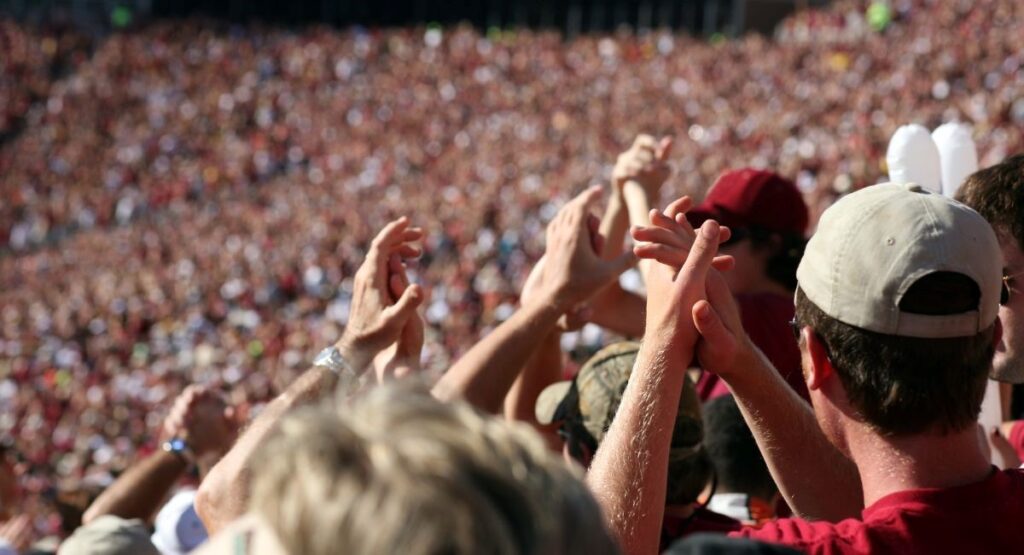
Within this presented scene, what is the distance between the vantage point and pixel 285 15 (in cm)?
3347

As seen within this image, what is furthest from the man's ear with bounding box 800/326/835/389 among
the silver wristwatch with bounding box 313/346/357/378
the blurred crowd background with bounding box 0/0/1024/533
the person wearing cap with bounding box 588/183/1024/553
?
the blurred crowd background with bounding box 0/0/1024/533

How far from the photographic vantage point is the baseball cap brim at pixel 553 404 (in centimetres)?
248

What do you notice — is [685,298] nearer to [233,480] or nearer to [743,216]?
[233,480]

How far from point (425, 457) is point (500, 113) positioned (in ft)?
76.6

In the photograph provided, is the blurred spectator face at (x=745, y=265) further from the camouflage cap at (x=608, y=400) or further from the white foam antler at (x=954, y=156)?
the camouflage cap at (x=608, y=400)

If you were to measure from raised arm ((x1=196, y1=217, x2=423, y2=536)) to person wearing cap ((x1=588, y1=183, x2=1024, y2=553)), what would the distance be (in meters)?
0.57

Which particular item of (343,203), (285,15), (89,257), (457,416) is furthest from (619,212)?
(285,15)

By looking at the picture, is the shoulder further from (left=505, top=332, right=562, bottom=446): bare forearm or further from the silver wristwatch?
Answer: (left=505, top=332, right=562, bottom=446): bare forearm

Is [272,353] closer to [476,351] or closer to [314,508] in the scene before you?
[476,351]

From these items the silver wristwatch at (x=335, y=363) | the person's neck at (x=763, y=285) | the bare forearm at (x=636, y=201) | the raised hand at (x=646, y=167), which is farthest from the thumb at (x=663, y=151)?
the silver wristwatch at (x=335, y=363)

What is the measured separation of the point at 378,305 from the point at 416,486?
1.45 meters

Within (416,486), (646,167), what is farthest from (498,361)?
(416,486)

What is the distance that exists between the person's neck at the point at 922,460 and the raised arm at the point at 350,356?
0.83 meters

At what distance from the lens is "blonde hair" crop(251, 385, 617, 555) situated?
3.03 ft
